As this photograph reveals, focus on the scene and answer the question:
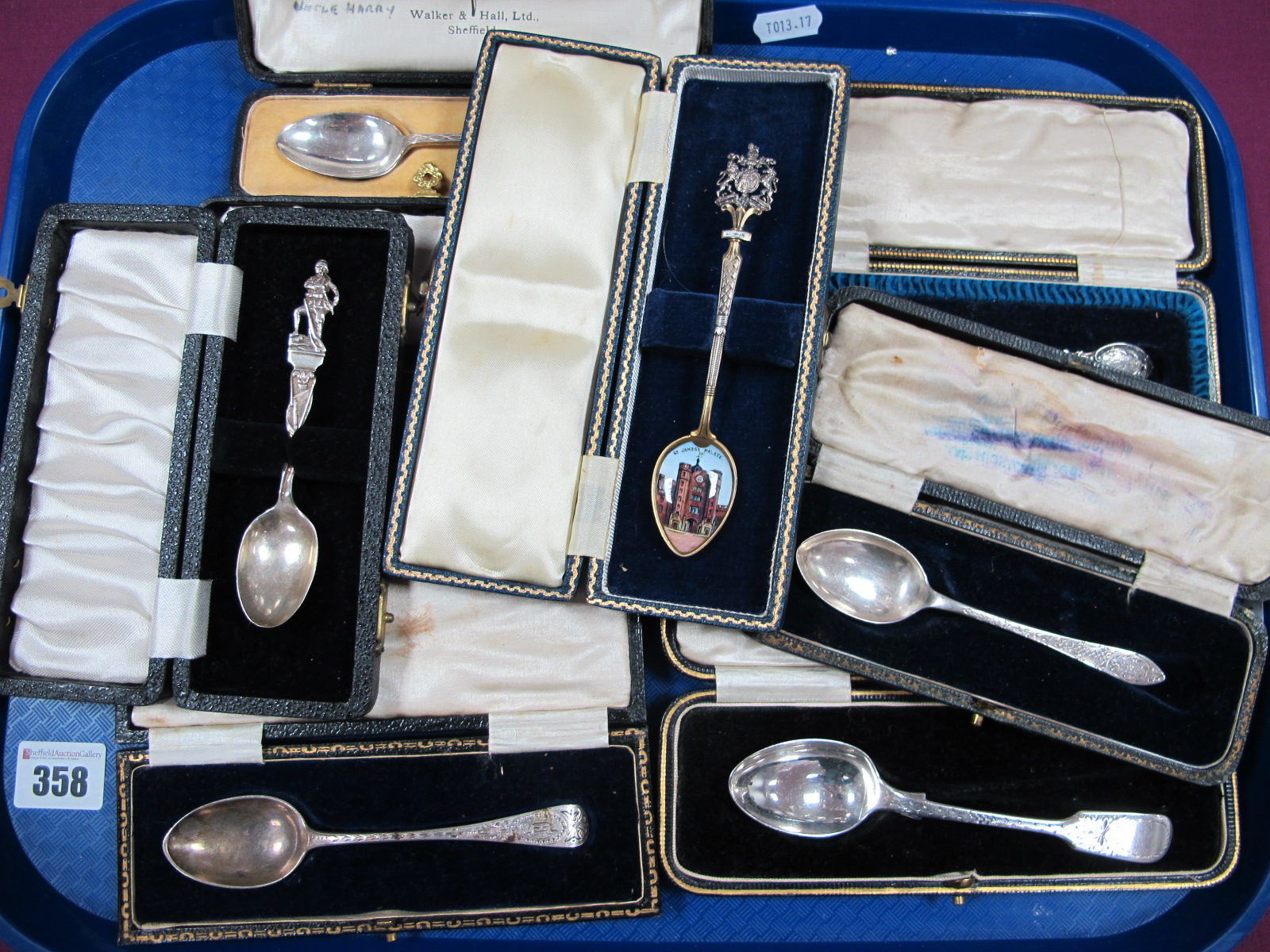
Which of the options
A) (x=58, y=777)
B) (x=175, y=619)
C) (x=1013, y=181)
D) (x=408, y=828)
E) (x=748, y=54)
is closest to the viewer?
(x=175, y=619)

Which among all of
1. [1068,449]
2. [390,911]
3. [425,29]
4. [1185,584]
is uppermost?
[425,29]

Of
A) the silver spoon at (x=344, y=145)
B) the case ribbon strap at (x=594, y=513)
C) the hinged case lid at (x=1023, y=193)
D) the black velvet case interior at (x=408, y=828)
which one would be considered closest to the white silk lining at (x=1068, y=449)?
the hinged case lid at (x=1023, y=193)

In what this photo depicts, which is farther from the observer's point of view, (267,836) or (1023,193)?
(1023,193)

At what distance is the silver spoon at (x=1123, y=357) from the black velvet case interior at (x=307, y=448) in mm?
1527

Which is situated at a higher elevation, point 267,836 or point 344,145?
point 344,145

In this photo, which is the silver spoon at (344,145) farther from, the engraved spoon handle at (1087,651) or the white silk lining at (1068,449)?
the engraved spoon handle at (1087,651)

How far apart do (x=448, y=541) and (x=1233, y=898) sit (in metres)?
1.82

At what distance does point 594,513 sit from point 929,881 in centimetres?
102

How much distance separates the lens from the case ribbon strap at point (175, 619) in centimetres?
166

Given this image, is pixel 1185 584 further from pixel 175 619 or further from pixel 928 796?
pixel 175 619

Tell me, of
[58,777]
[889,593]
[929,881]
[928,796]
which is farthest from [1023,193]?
[58,777]

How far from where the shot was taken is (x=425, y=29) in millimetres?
2064

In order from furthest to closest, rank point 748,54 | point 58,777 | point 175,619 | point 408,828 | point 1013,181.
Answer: point 748,54 → point 1013,181 → point 58,777 → point 408,828 → point 175,619

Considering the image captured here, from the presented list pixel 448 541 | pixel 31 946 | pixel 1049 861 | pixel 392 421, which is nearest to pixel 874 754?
pixel 1049 861
